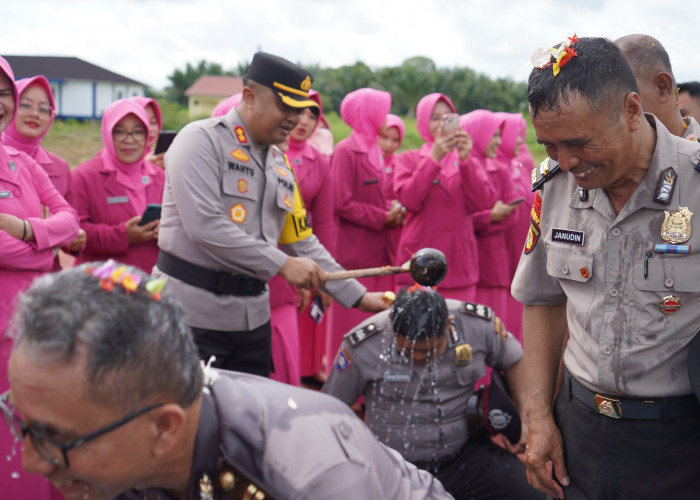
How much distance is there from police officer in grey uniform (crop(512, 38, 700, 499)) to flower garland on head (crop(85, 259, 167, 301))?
117cm

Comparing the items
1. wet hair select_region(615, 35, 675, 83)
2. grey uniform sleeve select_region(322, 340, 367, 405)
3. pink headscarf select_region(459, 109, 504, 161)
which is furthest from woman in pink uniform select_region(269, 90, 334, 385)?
wet hair select_region(615, 35, 675, 83)

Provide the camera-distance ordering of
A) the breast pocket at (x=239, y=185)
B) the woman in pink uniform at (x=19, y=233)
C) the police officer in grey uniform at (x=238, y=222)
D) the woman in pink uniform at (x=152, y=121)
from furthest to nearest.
Result: the woman in pink uniform at (x=152, y=121) < the breast pocket at (x=239, y=185) < the police officer in grey uniform at (x=238, y=222) < the woman in pink uniform at (x=19, y=233)

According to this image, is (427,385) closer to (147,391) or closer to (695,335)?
(695,335)

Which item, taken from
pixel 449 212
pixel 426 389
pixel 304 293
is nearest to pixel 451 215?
pixel 449 212

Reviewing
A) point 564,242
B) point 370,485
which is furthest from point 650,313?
point 370,485

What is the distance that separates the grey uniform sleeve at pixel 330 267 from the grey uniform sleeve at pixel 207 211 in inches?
15.9

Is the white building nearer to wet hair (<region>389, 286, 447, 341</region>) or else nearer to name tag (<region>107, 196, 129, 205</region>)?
name tag (<region>107, 196, 129, 205</region>)

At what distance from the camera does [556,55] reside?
1986mm

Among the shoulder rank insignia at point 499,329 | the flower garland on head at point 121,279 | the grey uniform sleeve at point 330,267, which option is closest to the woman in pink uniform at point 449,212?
the shoulder rank insignia at point 499,329

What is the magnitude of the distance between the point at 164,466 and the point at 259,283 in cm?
201

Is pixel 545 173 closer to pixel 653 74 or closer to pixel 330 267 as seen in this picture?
pixel 653 74

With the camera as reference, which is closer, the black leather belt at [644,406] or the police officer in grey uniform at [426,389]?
the black leather belt at [644,406]

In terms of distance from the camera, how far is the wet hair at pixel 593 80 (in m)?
1.93

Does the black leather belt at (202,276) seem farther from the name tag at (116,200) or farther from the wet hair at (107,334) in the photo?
the wet hair at (107,334)
